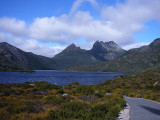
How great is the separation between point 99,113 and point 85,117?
4.07 ft

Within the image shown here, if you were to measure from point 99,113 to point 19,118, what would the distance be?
517 cm

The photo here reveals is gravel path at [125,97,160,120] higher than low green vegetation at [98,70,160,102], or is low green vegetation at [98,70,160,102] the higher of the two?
gravel path at [125,97,160,120]

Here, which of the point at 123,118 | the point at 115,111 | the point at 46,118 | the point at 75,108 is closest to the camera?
the point at 46,118

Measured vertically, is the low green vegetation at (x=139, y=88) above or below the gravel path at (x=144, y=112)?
below

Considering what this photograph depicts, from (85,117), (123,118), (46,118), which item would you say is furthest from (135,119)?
(46,118)

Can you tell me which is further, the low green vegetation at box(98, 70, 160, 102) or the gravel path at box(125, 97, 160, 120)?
the low green vegetation at box(98, 70, 160, 102)

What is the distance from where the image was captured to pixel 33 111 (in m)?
11.3

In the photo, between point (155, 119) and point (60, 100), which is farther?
point (60, 100)

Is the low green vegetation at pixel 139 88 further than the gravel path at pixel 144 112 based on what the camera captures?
Yes

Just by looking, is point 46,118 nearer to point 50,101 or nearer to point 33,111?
point 33,111

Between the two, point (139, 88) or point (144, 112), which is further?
point (139, 88)

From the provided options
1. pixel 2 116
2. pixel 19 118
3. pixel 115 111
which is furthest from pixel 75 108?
pixel 2 116

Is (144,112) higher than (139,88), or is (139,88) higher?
(144,112)

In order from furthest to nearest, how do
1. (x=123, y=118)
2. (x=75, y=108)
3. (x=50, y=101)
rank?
(x=50, y=101)
(x=75, y=108)
(x=123, y=118)
